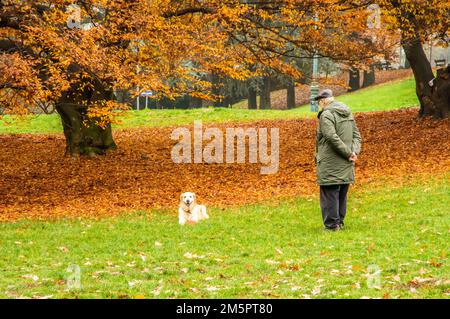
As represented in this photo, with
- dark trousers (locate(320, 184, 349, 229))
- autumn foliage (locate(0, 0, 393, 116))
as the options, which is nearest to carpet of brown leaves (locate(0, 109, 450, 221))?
autumn foliage (locate(0, 0, 393, 116))

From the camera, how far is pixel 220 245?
11.5 m

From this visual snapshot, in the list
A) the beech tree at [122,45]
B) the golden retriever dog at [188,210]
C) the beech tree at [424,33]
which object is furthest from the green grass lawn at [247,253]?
the beech tree at [424,33]

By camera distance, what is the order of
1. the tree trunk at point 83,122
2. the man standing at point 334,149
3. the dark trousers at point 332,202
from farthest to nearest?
the tree trunk at point 83,122, the dark trousers at point 332,202, the man standing at point 334,149

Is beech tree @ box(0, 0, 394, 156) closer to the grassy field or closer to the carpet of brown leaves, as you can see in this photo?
the carpet of brown leaves

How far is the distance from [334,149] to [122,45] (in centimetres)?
919

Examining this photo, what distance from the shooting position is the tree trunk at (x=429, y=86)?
2341cm

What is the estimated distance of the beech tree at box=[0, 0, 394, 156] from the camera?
1622 cm

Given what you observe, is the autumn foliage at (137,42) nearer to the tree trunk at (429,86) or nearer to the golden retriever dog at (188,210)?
the tree trunk at (429,86)

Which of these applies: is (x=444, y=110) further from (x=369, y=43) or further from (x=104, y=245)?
(x=104, y=245)

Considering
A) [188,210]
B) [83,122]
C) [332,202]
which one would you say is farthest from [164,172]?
[332,202]

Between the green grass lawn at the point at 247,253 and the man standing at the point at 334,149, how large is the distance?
2.27 ft

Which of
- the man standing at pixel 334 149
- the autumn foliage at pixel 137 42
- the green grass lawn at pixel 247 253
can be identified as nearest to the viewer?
the green grass lawn at pixel 247 253

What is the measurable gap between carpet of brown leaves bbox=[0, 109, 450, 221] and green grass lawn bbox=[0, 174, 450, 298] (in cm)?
167

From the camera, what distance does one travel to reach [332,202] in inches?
466
